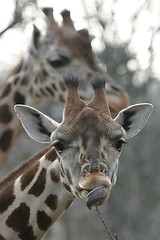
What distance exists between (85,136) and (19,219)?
88cm

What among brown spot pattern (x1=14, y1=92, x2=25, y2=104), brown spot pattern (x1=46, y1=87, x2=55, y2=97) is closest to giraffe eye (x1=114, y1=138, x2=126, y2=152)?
brown spot pattern (x1=14, y1=92, x2=25, y2=104)

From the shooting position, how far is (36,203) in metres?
7.07

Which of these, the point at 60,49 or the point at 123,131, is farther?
the point at 60,49

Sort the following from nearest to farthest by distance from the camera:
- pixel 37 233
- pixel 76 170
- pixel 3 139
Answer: pixel 76 170 → pixel 37 233 → pixel 3 139

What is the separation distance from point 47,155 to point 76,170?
63cm

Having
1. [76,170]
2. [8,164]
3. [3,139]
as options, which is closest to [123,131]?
[76,170]

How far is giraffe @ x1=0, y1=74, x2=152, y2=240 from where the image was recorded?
659 centimetres

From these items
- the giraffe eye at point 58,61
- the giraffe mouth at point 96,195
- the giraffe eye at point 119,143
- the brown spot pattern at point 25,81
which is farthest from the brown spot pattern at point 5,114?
the giraffe mouth at point 96,195

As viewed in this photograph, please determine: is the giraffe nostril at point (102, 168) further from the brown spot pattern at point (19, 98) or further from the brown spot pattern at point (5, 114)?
the brown spot pattern at point (19, 98)

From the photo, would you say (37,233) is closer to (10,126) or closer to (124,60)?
(10,126)

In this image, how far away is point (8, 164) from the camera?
2244 cm

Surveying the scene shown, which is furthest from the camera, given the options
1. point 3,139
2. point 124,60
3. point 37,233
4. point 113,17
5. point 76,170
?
point 124,60

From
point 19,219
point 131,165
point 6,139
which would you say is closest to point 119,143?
point 19,219

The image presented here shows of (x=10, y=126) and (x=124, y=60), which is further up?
(x=10, y=126)
